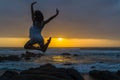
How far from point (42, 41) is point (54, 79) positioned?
17.5 feet

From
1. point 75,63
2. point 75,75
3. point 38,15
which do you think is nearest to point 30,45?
point 38,15

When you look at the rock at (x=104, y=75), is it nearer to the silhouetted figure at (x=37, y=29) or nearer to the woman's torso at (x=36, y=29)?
the silhouetted figure at (x=37, y=29)

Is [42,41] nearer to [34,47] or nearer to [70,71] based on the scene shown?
[34,47]

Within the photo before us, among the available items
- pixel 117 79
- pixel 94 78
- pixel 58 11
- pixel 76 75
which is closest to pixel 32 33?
pixel 58 11

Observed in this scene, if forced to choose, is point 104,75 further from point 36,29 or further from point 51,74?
point 36,29

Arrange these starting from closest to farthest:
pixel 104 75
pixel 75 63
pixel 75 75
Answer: pixel 75 75 < pixel 104 75 < pixel 75 63

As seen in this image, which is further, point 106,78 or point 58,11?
point 106,78

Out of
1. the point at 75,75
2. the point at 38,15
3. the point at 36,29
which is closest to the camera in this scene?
the point at 38,15

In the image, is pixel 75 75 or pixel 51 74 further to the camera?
pixel 75 75

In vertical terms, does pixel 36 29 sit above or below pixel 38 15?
below

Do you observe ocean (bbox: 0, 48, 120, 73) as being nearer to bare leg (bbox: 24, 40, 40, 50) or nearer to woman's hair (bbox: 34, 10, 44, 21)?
bare leg (bbox: 24, 40, 40, 50)

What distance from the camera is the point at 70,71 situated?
75.0ft

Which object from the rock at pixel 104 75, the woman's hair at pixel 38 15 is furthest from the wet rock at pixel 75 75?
the woman's hair at pixel 38 15

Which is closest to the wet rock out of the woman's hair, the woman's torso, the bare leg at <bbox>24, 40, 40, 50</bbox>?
the bare leg at <bbox>24, 40, 40, 50</bbox>
